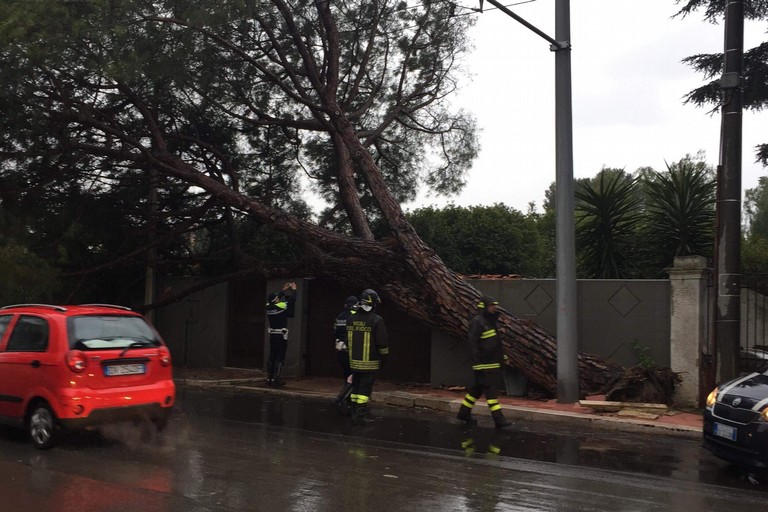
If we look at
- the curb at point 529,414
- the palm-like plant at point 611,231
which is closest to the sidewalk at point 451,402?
the curb at point 529,414

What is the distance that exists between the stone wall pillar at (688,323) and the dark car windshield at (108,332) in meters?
7.72

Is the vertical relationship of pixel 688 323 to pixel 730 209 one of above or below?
below

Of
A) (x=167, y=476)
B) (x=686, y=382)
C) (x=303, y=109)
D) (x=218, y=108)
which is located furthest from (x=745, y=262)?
(x=167, y=476)

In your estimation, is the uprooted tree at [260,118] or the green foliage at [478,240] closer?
the uprooted tree at [260,118]

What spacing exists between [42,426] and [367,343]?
4083mm

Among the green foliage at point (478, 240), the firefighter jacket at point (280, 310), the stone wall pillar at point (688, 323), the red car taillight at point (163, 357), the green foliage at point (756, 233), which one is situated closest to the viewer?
the red car taillight at point (163, 357)

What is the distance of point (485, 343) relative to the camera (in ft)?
31.7

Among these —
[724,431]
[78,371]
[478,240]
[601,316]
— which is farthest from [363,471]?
[478,240]

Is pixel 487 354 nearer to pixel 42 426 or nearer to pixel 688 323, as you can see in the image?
pixel 688 323

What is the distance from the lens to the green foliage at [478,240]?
2122 centimetres

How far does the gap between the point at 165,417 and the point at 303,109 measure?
36.5 ft

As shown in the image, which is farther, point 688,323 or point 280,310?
point 280,310

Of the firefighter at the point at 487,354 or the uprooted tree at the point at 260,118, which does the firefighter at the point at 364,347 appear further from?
the uprooted tree at the point at 260,118

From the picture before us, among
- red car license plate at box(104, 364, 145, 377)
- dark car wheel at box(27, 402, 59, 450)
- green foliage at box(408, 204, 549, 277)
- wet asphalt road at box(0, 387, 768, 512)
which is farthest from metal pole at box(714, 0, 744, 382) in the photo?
green foliage at box(408, 204, 549, 277)
